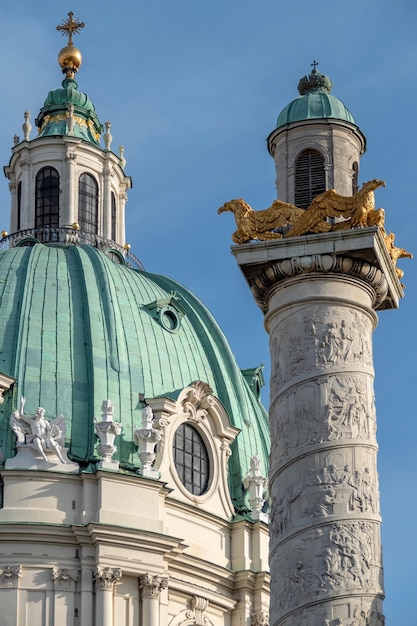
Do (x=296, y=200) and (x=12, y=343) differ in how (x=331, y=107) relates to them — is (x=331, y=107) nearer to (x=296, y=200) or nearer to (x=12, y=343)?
(x=296, y=200)

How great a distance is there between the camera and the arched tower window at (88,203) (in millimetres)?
59844

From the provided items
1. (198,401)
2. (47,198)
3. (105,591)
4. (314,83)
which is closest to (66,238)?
(47,198)

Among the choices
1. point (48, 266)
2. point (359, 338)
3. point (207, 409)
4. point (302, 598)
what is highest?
point (48, 266)

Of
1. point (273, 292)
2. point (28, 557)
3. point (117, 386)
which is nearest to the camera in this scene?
point (273, 292)

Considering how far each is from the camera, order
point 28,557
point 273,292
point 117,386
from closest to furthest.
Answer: point 273,292 → point 28,557 → point 117,386

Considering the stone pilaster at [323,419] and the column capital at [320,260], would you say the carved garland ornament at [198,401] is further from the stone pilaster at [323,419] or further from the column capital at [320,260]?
the column capital at [320,260]

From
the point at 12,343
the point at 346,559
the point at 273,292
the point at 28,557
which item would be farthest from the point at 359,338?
the point at 12,343

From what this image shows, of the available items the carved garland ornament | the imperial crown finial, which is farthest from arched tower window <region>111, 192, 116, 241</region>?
the imperial crown finial

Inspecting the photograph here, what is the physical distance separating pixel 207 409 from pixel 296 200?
→ 24.8m

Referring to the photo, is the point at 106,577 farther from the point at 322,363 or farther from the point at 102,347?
the point at 322,363

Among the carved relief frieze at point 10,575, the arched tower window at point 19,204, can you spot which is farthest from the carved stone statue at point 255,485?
the arched tower window at point 19,204

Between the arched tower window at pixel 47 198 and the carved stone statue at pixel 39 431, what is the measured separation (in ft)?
34.3

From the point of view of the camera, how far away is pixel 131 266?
58719 mm

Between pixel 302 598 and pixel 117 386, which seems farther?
pixel 117 386
